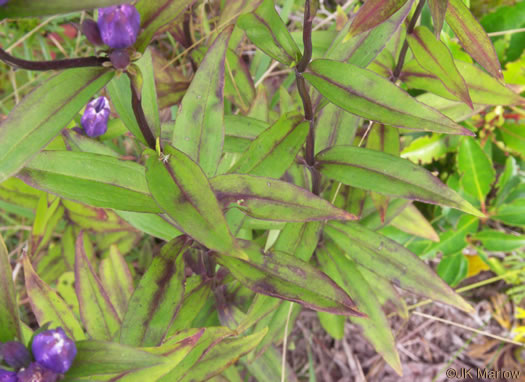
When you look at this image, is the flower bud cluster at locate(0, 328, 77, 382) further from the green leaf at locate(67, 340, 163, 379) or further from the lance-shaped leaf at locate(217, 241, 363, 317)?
the lance-shaped leaf at locate(217, 241, 363, 317)

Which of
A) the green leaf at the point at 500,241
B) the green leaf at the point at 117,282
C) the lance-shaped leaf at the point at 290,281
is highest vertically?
the lance-shaped leaf at the point at 290,281

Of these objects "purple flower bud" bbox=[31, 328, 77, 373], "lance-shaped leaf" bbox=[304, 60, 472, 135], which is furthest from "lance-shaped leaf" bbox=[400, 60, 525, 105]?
"purple flower bud" bbox=[31, 328, 77, 373]

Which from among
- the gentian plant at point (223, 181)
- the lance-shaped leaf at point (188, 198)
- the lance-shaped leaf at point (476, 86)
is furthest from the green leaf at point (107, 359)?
the lance-shaped leaf at point (476, 86)

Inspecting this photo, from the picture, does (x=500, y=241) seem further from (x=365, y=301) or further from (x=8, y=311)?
(x=8, y=311)

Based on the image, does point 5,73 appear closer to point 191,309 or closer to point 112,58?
point 191,309

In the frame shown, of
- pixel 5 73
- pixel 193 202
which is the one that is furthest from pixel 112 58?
pixel 5 73

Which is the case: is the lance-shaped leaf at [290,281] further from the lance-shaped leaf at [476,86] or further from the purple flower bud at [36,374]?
→ the lance-shaped leaf at [476,86]
